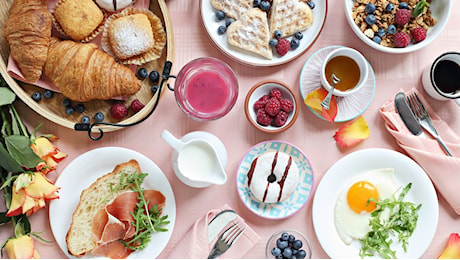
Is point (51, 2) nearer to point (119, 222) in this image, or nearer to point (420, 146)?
point (119, 222)

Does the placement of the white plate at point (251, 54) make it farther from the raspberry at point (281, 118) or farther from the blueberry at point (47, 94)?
the blueberry at point (47, 94)

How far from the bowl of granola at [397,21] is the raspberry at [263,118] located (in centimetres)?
45

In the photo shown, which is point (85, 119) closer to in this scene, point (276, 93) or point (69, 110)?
point (69, 110)

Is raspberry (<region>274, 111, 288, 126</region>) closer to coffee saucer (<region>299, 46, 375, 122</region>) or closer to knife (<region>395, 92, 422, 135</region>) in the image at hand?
coffee saucer (<region>299, 46, 375, 122</region>)

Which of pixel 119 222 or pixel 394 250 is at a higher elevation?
pixel 119 222

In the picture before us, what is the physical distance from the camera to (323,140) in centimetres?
194

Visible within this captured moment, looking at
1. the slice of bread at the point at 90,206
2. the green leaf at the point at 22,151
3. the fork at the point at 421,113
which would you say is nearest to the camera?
the green leaf at the point at 22,151

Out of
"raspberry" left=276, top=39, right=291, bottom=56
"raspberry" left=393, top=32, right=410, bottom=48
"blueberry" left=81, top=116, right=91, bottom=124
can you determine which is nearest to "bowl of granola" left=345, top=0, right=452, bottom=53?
"raspberry" left=393, top=32, right=410, bottom=48

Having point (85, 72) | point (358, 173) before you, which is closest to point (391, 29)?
point (358, 173)

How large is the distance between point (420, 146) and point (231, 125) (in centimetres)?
72

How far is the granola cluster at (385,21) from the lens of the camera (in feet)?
6.22

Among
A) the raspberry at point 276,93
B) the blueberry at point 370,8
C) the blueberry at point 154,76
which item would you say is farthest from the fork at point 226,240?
the blueberry at point 370,8

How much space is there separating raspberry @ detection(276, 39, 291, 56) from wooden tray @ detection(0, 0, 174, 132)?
396 mm

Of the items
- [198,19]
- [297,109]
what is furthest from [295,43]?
[198,19]
